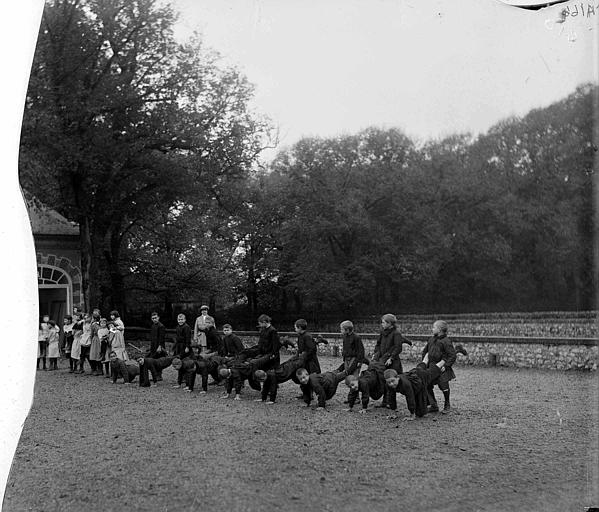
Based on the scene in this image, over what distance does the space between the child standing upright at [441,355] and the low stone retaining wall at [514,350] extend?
0.11 ft

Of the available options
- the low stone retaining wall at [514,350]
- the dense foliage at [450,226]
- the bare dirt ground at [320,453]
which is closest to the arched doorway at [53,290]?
the bare dirt ground at [320,453]

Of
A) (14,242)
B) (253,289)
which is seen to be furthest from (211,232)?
Answer: (14,242)

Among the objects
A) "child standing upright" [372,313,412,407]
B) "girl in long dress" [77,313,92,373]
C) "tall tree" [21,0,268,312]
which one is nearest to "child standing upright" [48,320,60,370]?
"girl in long dress" [77,313,92,373]

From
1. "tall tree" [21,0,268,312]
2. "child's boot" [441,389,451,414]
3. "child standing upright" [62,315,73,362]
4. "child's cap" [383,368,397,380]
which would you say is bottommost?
"child's boot" [441,389,451,414]

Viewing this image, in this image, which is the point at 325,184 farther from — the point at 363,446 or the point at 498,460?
the point at 498,460

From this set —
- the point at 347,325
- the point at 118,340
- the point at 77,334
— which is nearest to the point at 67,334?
the point at 77,334

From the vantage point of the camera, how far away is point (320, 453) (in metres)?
2.82

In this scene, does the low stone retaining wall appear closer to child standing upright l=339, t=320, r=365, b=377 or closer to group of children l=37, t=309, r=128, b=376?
child standing upright l=339, t=320, r=365, b=377

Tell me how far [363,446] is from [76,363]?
169cm

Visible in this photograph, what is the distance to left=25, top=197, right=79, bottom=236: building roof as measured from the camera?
326 cm

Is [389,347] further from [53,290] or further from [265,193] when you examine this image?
[53,290]

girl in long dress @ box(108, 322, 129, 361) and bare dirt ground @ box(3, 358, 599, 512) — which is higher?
girl in long dress @ box(108, 322, 129, 361)

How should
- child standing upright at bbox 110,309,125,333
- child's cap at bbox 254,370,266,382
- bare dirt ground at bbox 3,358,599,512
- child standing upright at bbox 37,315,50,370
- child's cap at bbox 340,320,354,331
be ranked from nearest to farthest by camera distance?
1. bare dirt ground at bbox 3,358,599,512
2. child's cap at bbox 340,320,354,331
3. child standing upright at bbox 37,315,50,370
4. child's cap at bbox 254,370,266,382
5. child standing upright at bbox 110,309,125,333

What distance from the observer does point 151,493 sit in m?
2.72
